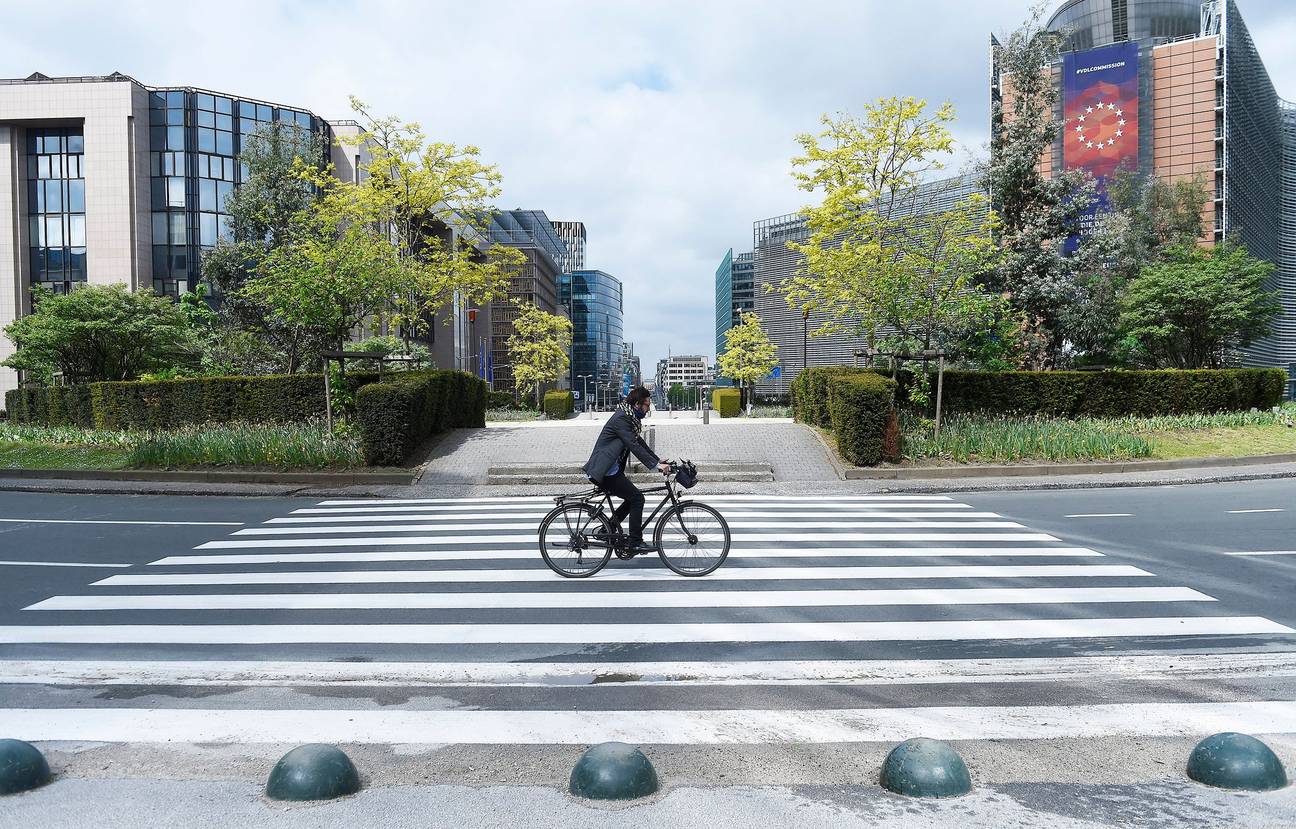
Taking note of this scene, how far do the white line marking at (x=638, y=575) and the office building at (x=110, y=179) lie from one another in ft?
172

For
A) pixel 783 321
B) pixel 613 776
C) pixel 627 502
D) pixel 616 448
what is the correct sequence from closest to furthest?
pixel 613 776 < pixel 616 448 < pixel 627 502 < pixel 783 321

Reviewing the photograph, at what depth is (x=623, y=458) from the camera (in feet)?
25.7

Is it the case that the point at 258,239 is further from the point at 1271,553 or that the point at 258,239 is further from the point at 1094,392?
the point at 1271,553

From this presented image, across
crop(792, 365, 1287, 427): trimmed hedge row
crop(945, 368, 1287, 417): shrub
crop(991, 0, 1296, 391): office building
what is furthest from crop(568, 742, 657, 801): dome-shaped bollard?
crop(991, 0, 1296, 391): office building

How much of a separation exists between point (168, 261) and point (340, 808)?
195 ft

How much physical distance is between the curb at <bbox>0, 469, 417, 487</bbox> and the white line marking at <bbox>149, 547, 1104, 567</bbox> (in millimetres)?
7194

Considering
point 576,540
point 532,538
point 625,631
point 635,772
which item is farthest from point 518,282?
point 635,772

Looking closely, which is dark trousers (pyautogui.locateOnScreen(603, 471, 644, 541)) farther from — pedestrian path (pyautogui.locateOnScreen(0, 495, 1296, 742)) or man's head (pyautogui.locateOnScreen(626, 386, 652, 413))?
man's head (pyautogui.locateOnScreen(626, 386, 652, 413))

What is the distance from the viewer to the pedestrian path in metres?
4.36

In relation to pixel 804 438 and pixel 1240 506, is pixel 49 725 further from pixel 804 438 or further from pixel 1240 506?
pixel 804 438

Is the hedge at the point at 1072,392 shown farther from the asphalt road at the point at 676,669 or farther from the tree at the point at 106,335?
the tree at the point at 106,335

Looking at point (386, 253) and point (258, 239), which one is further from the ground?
point (258, 239)

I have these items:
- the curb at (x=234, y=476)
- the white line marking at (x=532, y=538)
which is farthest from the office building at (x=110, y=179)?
the white line marking at (x=532, y=538)

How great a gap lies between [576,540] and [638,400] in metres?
1.54
